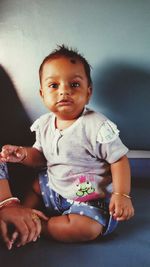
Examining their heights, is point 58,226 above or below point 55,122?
below

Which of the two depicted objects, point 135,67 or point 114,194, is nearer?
point 114,194

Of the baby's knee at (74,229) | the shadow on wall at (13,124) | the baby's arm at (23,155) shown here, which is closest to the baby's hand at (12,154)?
the baby's arm at (23,155)

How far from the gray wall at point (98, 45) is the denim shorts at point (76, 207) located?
0.84ft

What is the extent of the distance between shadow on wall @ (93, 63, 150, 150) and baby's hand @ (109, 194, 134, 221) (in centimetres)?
28

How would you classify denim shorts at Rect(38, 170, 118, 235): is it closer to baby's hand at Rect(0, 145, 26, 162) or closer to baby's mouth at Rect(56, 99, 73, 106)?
baby's hand at Rect(0, 145, 26, 162)

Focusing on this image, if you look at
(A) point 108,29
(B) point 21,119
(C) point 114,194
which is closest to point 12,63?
(B) point 21,119

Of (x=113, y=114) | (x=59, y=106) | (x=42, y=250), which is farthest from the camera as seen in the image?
(x=113, y=114)

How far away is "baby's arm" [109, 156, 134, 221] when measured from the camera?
33.0 inches

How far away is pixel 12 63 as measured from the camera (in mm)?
1089

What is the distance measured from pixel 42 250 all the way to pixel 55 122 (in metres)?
0.36

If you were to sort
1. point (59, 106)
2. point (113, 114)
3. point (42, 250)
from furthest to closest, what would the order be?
point (113, 114)
point (59, 106)
point (42, 250)

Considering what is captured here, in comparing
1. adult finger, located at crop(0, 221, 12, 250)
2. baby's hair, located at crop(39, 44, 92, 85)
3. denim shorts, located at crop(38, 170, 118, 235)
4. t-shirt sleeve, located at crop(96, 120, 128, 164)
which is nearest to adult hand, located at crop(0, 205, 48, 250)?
adult finger, located at crop(0, 221, 12, 250)

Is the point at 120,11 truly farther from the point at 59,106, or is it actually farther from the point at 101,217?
the point at 101,217

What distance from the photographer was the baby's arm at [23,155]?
0.97 metres
